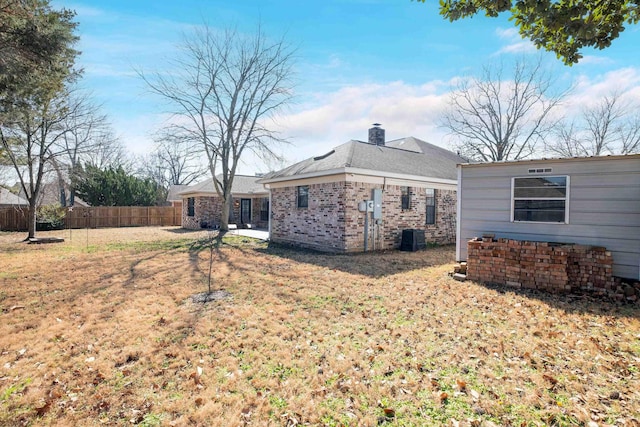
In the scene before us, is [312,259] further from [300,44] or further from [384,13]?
[300,44]

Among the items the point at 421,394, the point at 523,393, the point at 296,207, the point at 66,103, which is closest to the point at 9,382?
the point at 421,394

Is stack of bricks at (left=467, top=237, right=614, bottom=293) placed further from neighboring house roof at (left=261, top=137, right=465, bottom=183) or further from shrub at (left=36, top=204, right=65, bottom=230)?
shrub at (left=36, top=204, right=65, bottom=230)

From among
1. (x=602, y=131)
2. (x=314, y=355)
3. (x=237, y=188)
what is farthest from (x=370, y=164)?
(x=602, y=131)

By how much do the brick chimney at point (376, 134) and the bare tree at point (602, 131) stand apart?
15.2 meters

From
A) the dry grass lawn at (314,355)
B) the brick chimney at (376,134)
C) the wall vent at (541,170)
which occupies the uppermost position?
the brick chimney at (376,134)

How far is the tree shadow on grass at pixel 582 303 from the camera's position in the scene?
5.07 metres

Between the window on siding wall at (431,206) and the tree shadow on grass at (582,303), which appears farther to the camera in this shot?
the window on siding wall at (431,206)

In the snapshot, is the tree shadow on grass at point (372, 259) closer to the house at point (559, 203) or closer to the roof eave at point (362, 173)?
the house at point (559, 203)

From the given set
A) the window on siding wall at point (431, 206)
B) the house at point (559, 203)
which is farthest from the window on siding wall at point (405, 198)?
the house at point (559, 203)

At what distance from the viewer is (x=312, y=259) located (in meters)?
10.1

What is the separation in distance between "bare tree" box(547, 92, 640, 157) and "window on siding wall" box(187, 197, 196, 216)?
2581 centimetres

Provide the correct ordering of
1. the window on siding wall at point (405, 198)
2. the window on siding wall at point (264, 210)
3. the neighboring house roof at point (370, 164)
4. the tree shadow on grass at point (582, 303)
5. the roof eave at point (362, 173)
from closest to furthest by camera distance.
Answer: the tree shadow on grass at point (582, 303) → the roof eave at point (362, 173) → the neighboring house roof at point (370, 164) → the window on siding wall at point (405, 198) → the window on siding wall at point (264, 210)

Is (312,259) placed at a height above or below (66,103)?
below

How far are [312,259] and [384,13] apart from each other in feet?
22.3
